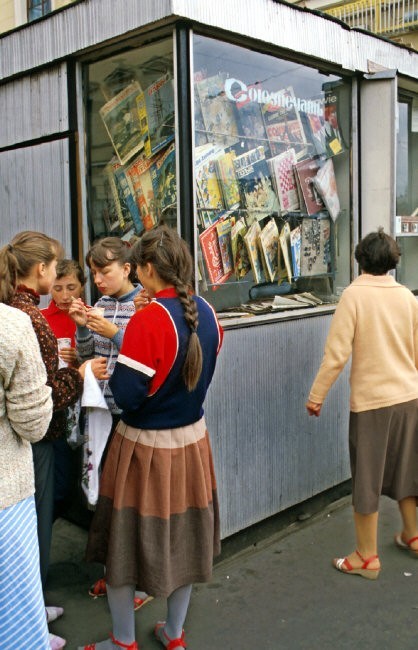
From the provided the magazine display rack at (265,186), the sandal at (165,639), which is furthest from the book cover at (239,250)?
the sandal at (165,639)

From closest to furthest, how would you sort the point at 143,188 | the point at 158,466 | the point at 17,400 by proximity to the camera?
the point at 17,400, the point at 158,466, the point at 143,188

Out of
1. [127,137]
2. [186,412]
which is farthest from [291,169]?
[186,412]

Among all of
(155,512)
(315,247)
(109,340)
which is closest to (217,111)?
Answer: (315,247)

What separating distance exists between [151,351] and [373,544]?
1.85m

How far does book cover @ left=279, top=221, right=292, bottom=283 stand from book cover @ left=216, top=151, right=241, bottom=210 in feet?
1.43

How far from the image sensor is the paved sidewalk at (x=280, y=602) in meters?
2.93

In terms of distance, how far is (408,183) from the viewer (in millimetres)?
5121

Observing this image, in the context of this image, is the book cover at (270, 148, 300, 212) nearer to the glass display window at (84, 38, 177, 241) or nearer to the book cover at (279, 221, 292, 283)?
the book cover at (279, 221, 292, 283)

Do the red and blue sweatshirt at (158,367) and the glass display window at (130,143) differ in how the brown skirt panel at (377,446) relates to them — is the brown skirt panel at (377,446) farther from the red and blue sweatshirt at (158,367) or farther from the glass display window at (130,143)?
the glass display window at (130,143)

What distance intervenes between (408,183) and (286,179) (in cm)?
144

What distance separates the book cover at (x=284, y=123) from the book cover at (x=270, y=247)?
0.47 metres

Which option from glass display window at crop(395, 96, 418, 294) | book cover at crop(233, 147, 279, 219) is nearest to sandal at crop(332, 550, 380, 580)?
book cover at crop(233, 147, 279, 219)

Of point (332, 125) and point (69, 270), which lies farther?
point (332, 125)

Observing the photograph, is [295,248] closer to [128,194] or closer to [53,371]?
[128,194]
